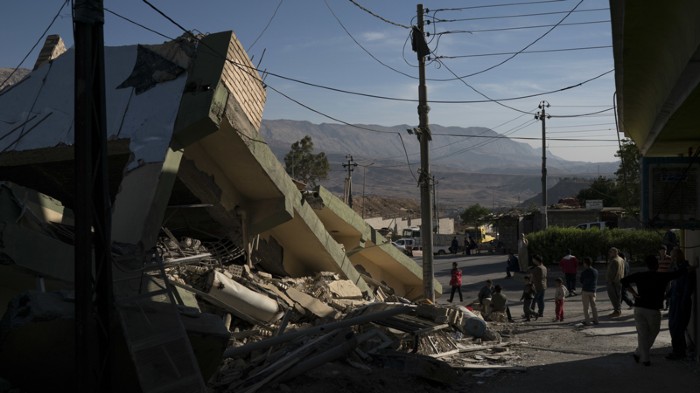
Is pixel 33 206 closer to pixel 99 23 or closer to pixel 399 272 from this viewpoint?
pixel 99 23

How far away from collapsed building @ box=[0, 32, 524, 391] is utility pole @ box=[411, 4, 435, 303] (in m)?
1.63

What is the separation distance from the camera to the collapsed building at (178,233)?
7734mm

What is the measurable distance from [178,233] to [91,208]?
961 cm

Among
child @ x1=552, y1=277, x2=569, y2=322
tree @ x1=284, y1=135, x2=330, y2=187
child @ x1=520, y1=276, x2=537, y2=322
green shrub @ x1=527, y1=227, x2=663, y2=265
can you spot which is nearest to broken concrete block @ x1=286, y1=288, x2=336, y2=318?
child @ x1=520, y1=276, x2=537, y2=322

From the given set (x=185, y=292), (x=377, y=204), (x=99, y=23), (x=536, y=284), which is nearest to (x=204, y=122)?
(x=185, y=292)

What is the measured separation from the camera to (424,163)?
1959 cm

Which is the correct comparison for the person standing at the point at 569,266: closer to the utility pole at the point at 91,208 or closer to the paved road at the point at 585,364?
the paved road at the point at 585,364

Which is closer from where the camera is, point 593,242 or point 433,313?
point 433,313

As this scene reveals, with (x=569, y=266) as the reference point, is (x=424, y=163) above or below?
above

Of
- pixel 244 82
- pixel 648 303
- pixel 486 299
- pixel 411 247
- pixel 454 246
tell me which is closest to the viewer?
pixel 648 303

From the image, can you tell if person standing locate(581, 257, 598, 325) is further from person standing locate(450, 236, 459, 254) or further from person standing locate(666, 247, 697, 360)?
person standing locate(450, 236, 459, 254)

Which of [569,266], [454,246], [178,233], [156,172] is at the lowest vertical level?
[454,246]

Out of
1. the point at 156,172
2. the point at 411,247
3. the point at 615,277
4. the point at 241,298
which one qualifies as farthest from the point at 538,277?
the point at 411,247

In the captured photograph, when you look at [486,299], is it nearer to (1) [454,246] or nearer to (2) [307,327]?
(2) [307,327]
